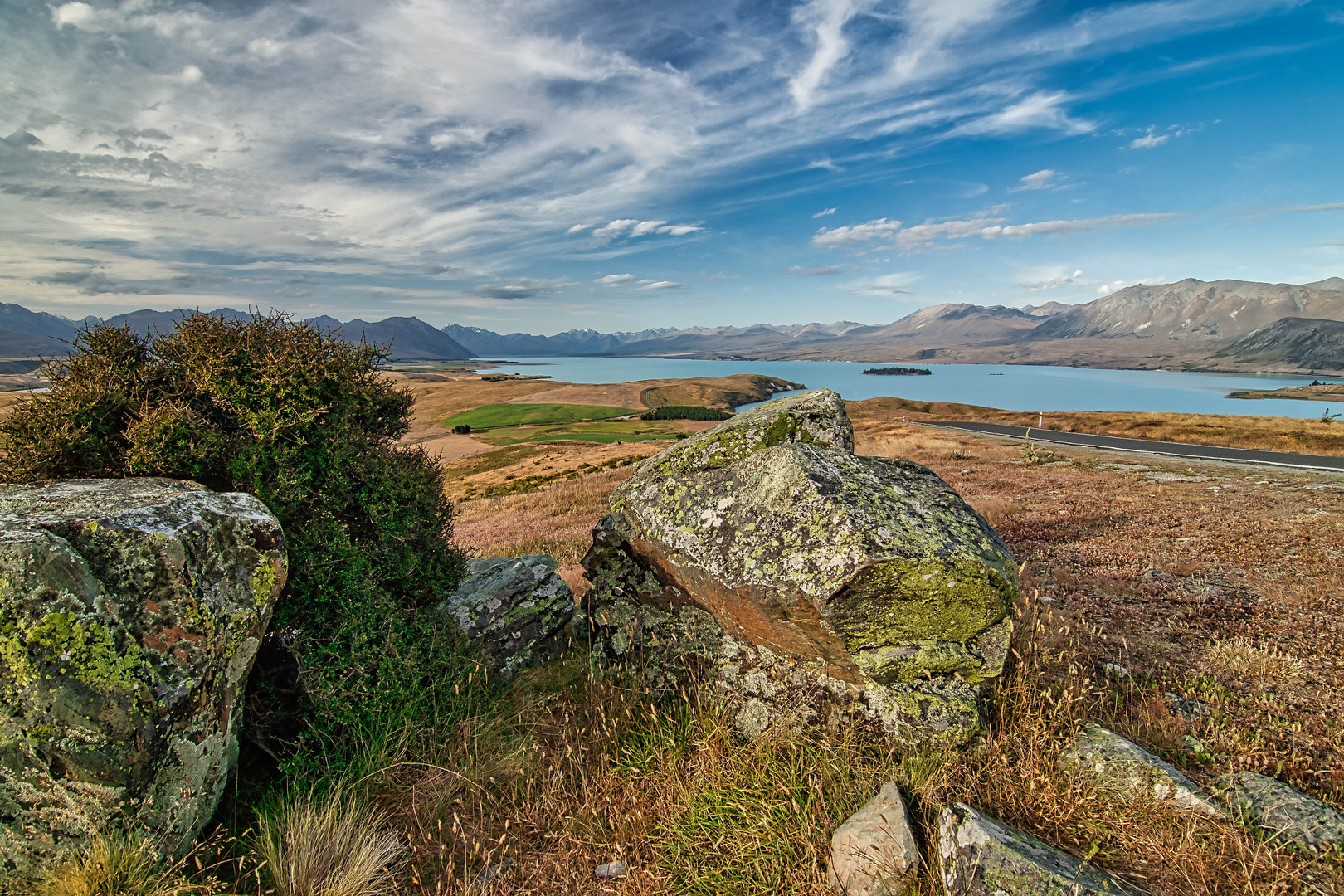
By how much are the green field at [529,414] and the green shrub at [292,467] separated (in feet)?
423

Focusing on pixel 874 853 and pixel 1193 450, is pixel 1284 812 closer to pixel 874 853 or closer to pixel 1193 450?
pixel 874 853

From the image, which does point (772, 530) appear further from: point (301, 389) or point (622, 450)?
point (622, 450)

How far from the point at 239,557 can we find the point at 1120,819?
260 inches

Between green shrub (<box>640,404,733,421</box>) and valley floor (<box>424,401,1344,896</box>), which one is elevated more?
valley floor (<box>424,401,1344,896</box>)

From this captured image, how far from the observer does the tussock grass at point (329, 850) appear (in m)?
3.77

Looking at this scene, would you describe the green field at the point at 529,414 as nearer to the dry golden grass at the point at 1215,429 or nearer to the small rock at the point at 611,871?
the dry golden grass at the point at 1215,429

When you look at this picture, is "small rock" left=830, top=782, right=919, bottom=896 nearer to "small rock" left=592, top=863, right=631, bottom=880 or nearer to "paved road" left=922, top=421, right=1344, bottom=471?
"small rock" left=592, top=863, right=631, bottom=880

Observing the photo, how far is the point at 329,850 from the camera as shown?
3.97 m

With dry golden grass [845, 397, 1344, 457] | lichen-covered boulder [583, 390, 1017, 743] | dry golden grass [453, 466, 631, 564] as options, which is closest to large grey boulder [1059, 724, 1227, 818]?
lichen-covered boulder [583, 390, 1017, 743]

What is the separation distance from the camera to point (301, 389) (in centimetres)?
578

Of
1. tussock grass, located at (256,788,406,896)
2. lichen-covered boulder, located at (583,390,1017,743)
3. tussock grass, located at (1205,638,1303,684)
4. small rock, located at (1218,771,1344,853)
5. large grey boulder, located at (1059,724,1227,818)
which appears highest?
lichen-covered boulder, located at (583,390,1017,743)

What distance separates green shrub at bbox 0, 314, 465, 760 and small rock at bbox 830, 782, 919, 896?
12.4 feet

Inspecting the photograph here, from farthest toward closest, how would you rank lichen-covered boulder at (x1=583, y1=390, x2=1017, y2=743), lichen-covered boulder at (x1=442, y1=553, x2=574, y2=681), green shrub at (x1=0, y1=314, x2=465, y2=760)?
lichen-covered boulder at (x1=442, y1=553, x2=574, y2=681) → green shrub at (x1=0, y1=314, x2=465, y2=760) → lichen-covered boulder at (x1=583, y1=390, x2=1017, y2=743)

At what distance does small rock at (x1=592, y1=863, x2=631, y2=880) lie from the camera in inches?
160
